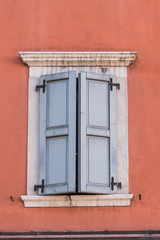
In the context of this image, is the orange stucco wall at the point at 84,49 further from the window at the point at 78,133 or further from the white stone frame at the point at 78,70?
the window at the point at 78,133

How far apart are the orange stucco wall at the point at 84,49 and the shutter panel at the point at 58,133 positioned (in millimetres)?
274

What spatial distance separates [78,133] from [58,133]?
0.27 m

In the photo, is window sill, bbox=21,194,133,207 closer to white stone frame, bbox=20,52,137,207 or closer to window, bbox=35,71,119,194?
white stone frame, bbox=20,52,137,207

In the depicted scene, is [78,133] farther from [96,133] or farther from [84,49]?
[84,49]

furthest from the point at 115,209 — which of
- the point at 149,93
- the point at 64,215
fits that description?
the point at 149,93

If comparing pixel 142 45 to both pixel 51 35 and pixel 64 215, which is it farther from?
pixel 64 215

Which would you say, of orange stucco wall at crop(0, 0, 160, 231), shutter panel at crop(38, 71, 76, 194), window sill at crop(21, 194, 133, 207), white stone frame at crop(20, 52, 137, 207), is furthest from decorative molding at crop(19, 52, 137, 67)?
window sill at crop(21, 194, 133, 207)

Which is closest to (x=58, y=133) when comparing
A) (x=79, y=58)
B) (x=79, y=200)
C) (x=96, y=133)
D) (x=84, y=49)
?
(x=96, y=133)

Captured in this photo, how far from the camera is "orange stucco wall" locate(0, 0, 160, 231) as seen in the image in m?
14.0

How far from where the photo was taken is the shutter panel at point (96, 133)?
14.0 meters

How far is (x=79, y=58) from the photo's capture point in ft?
48.0

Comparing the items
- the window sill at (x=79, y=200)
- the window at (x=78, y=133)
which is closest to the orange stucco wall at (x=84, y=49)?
the window sill at (x=79, y=200)

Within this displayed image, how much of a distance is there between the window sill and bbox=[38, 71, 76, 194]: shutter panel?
12cm

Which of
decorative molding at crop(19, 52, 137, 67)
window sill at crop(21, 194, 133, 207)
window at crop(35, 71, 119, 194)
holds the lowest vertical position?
window sill at crop(21, 194, 133, 207)
